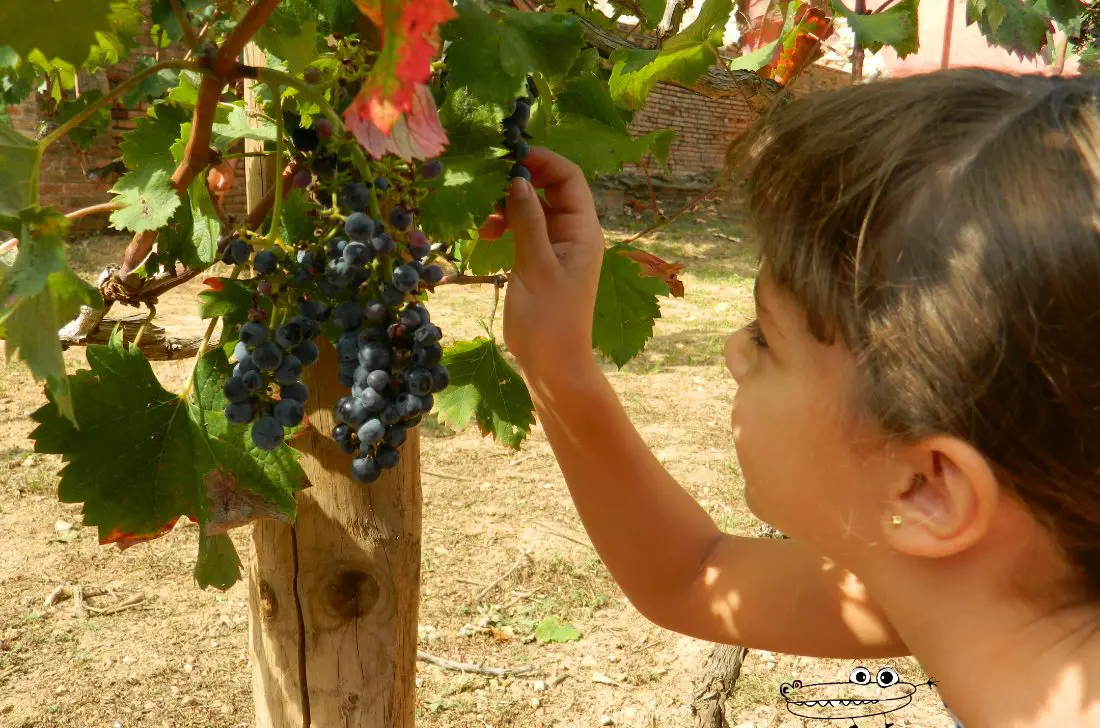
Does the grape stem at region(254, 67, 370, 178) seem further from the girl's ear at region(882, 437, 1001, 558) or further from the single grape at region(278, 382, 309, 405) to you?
the girl's ear at region(882, 437, 1001, 558)

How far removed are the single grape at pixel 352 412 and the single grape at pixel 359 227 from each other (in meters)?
0.16

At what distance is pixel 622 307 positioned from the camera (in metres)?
1.67

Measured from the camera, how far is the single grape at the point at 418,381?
37.1 inches

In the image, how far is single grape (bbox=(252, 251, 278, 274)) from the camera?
966mm

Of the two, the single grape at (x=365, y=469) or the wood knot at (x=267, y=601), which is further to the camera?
the wood knot at (x=267, y=601)

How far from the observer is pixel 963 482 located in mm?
983

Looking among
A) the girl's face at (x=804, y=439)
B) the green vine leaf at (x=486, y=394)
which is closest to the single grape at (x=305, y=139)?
the girl's face at (x=804, y=439)

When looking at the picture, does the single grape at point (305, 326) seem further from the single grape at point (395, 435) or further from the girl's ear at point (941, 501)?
the girl's ear at point (941, 501)

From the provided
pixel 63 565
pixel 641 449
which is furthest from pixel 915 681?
pixel 63 565

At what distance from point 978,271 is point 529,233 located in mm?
502

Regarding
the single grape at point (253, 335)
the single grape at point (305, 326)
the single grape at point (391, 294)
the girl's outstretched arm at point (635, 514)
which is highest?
the single grape at point (391, 294)

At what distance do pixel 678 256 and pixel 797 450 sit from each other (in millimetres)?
9697

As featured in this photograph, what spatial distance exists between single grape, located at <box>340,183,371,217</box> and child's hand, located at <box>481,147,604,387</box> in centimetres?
27

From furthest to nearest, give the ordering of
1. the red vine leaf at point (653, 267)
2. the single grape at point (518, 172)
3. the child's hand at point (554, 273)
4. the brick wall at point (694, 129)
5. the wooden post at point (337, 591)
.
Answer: the brick wall at point (694, 129) < the red vine leaf at point (653, 267) < the wooden post at point (337, 591) < the child's hand at point (554, 273) < the single grape at point (518, 172)
